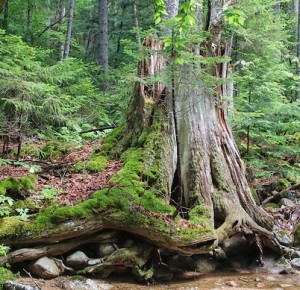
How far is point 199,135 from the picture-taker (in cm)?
749

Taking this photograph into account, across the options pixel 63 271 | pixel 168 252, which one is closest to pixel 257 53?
pixel 168 252

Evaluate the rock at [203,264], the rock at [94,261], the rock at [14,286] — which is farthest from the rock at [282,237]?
the rock at [14,286]

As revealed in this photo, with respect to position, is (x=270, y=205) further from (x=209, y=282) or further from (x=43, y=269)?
(x=43, y=269)

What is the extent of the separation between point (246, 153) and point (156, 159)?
5.54 m

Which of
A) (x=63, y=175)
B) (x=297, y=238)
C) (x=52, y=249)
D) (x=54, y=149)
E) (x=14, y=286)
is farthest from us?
(x=54, y=149)

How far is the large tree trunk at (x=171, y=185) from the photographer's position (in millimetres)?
5645

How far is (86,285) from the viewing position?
523 centimetres

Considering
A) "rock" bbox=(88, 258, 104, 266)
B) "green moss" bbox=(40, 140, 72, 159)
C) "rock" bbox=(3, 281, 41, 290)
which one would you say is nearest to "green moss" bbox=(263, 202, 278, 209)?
"green moss" bbox=(40, 140, 72, 159)

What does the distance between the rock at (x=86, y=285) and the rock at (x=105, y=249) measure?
533mm

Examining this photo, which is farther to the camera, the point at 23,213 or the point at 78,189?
the point at 78,189

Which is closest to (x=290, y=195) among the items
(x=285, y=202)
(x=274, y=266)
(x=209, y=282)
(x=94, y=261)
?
(x=285, y=202)

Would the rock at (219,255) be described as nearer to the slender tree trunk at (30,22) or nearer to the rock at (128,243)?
the rock at (128,243)

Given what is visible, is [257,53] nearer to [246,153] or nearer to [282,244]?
[246,153]

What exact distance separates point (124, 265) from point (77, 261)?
762 mm
